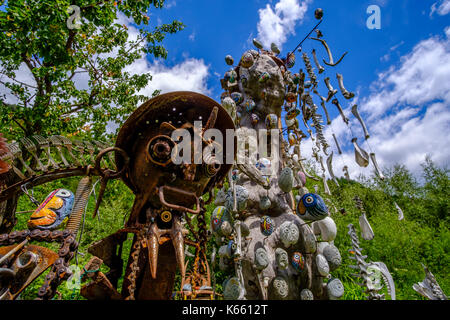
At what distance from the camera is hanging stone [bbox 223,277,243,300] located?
4.07m

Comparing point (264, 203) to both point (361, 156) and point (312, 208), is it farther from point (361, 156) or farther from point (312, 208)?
point (361, 156)

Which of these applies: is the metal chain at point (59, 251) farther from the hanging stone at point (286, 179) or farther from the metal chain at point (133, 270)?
the hanging stone at point (286, 179)

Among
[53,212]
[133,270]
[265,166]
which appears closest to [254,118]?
[265,166]

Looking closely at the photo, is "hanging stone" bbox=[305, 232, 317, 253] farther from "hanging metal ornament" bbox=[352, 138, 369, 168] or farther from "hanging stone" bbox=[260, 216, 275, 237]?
"hanging metal ornament" bbox=[352, 138, 369, 168]

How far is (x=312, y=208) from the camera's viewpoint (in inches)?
166

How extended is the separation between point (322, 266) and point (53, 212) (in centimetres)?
441

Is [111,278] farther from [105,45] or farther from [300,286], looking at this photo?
[105,45]

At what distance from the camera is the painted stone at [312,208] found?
4.19m

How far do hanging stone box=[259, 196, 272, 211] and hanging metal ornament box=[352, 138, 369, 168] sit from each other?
2193 mm

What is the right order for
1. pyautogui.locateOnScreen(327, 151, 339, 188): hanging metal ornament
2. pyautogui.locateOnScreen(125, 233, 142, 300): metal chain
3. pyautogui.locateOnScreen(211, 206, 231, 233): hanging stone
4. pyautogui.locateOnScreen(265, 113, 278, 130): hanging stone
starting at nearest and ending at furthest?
pyautogui.locateOnScreen(125, 233, 142, 300): metal chain → pyautogui.locateOnScreen(327, 151, 339, 188): hanging metal ornament → pyautogui.locateOnScreen(211, 206, 231, 233): hanging stone → pyautogui.locateOnScreen(265, 113, 278, 130): hanging stone

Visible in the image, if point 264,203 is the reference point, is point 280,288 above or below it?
below

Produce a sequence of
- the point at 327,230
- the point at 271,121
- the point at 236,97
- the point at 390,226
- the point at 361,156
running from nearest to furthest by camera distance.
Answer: the point at 361,156
the point at 327,230
the point at 271,121
the point at 236,97
the point at 390,226

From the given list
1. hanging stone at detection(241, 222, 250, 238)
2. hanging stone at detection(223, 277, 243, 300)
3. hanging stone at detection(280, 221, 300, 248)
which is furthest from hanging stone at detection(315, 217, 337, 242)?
hanging stone at detection(223, 277, 243, 300)
